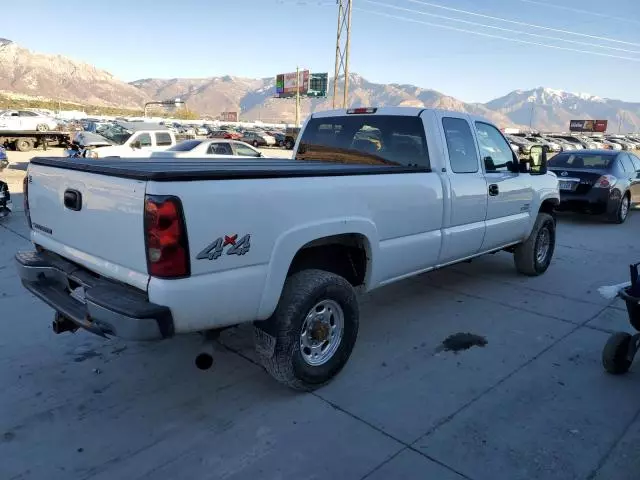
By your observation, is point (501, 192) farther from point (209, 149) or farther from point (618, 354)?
point (209, 149)

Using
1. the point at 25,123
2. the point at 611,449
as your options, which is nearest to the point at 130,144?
the point at 25,123

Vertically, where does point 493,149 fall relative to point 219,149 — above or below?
above

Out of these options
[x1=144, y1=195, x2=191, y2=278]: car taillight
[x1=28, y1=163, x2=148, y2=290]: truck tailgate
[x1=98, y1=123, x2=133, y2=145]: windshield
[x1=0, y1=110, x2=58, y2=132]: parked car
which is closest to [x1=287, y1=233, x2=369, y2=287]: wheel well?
[x1=144, y1=195, x2=191, y2=278]: car taillight

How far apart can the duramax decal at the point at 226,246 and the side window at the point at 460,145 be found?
2426 millimetres

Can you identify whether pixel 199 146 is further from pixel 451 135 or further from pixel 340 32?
pixel 340 32

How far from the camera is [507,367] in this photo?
12.7 ft

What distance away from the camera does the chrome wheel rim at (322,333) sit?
340 cm

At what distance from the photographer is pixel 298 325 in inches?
124

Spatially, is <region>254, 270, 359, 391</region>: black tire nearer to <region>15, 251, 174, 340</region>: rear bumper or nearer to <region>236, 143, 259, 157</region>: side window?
<region>15, 251, 174, 340</region>: rear bumper

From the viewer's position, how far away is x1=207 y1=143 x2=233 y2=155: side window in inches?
537

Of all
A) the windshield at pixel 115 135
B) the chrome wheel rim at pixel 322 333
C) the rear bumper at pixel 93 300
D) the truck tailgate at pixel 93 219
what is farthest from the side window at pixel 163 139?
the chrome wheel rim at pixel 322 333

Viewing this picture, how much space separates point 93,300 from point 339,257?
1827 millimetres

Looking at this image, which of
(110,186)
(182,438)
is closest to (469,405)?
(182,438)

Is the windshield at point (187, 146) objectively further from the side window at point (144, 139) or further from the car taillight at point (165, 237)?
the car taillight at point (165, 237)
